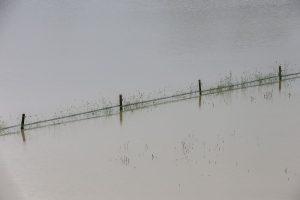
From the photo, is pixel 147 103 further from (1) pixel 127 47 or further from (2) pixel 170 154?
(1) pixel 127 47

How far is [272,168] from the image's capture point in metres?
18.8

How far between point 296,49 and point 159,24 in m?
19.4

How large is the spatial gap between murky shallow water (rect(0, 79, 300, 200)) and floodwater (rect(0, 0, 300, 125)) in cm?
452

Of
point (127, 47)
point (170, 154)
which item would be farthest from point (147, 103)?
point (127, 47)

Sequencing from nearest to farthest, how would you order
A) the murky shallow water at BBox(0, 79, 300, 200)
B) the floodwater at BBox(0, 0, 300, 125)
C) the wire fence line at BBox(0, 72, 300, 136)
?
the murky shallow water at BBox(0, 79, 300, 200)
the wire fence line at BBox(0, 72, 300, 136)
the floodwater at BBox(0, 0, 300, 125)

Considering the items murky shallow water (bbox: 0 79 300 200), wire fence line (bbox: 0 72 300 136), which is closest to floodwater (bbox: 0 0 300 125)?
wire fence line (bbox: 0 72 300 136)

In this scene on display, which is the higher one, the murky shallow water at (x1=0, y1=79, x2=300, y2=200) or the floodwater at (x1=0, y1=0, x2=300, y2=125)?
the floodwater at (x1=0, y1=0, x2=300, y2=125)

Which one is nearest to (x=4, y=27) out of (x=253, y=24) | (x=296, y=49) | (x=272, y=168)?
(x=253, y=24)

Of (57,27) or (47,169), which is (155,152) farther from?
(57,27)

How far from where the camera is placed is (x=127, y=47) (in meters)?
47.7

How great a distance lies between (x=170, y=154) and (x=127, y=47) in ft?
90.1

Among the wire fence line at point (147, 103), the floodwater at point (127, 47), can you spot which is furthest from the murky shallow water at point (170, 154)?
the floodwater at point (127, 47)

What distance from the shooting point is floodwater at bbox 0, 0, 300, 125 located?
3372 centimetres

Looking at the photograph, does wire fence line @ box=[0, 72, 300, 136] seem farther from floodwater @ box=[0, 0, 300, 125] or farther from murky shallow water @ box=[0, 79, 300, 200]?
floodwater @ box=[0, 0, 300, 125]
